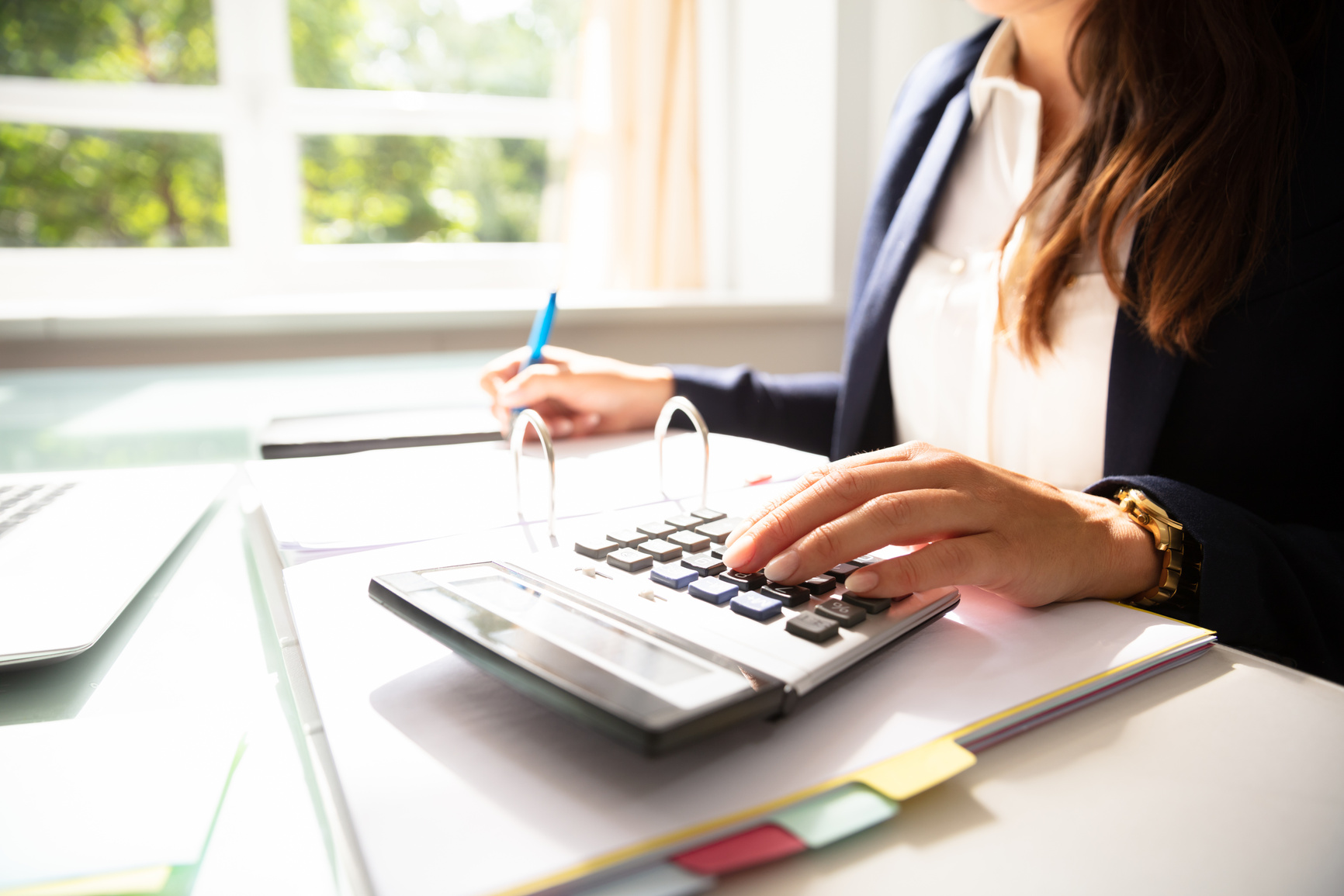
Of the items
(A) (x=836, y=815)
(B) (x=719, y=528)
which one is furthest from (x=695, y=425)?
(A) (x=836, y=815)

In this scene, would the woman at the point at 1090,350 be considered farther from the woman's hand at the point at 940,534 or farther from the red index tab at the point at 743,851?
the red index tab at the point at 743,851

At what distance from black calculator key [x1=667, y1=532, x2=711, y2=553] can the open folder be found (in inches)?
4.3

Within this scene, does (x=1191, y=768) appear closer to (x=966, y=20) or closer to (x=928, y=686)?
(x=928, y=686)

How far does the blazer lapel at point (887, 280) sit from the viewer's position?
947mm

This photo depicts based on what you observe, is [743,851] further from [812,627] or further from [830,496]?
[830,496]

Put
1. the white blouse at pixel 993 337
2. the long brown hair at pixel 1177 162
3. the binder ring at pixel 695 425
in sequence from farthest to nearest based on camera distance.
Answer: the white blouse at pixel 993 337 → the long brown hair at pixel 1177 162 → the binder ring at pixel 695 425

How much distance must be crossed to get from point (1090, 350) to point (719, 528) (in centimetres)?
50

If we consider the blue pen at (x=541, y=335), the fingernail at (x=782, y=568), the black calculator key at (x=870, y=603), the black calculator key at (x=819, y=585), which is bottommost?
the black calculator key at (x=870, y=603)

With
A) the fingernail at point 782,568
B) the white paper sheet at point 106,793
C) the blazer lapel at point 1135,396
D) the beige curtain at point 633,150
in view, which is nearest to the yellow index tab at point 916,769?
the fingernail at point 782,568

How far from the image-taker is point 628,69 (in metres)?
1.88

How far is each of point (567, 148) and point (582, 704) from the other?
1.85 meters

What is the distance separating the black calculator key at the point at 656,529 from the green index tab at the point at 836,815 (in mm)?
188

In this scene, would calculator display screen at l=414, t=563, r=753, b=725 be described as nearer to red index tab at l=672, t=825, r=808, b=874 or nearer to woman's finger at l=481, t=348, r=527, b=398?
red index tab at l=672, t=825, r=808, b=874

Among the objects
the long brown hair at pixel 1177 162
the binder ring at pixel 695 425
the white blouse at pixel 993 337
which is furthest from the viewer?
the white blouse at pixel 993 337
